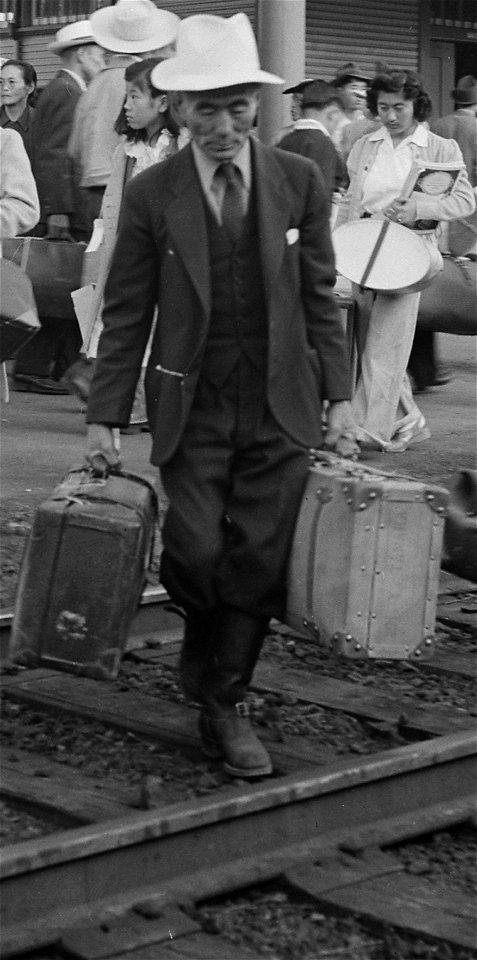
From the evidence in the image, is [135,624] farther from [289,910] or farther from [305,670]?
[289,910]

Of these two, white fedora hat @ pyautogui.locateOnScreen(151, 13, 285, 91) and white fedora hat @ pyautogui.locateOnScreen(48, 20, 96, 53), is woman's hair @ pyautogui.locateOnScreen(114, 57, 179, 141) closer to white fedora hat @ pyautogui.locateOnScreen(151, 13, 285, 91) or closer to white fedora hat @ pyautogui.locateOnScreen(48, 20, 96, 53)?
white fedora hat @ pyautogui.locateOnScreen(48, 20, 96, 53)

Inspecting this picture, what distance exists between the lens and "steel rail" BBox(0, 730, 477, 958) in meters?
3.84

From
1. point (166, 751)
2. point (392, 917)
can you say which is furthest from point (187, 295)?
point (392, 917)

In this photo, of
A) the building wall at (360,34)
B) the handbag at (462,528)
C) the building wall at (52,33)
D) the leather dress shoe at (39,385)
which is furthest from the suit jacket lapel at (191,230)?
the building wall at (360,34)

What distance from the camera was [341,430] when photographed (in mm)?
4824

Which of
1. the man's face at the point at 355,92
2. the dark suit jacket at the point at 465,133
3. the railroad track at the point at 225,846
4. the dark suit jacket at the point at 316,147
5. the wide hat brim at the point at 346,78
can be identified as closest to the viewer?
the railroad track at the point at 225,846

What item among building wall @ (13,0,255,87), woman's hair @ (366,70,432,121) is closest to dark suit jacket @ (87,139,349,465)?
woman's hair @ (366,70,432,121)

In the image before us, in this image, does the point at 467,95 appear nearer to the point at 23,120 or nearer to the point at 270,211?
the point at 23,120

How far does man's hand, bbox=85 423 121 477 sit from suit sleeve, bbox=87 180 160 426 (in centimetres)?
3

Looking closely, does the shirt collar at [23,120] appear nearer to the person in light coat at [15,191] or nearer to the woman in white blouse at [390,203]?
the woman in white blouse at [390,203]

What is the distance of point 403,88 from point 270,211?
4920mm

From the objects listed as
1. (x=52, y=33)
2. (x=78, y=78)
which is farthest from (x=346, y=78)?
(x=52, y=33)

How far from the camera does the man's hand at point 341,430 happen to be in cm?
480

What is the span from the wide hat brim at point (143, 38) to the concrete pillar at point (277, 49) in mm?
960
